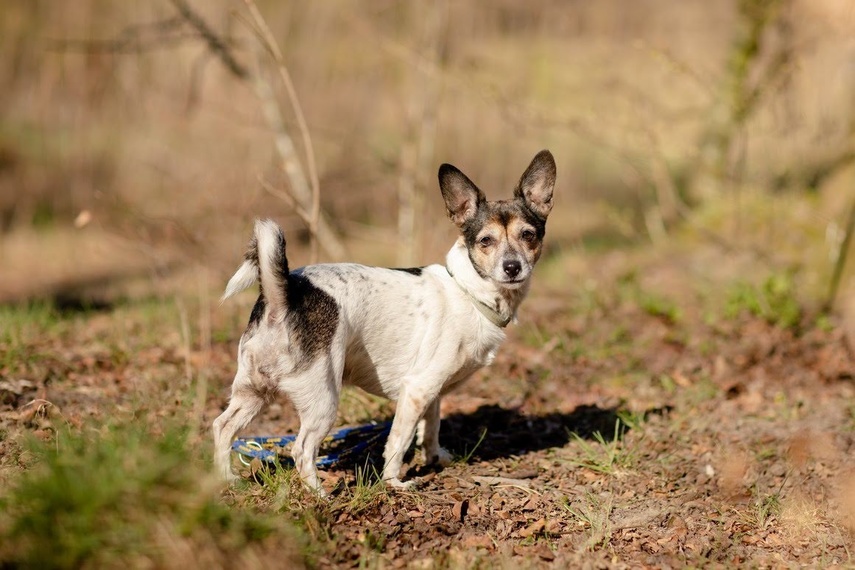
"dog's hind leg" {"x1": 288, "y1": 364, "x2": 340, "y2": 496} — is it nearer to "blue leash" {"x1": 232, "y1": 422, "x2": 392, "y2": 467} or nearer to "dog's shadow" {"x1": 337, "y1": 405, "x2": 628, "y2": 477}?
"blue leash" {"x1": 232, "y1": 422, "x2": 392, "y2": 467}

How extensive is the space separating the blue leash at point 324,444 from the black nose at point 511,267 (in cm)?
137

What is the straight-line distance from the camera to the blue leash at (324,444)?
4.48 meters

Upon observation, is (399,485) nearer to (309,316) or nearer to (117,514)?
(309,316)

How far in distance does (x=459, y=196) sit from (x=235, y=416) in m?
1.87

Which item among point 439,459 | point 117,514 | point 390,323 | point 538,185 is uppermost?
point 538,185

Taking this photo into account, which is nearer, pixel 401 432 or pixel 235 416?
pixel 235 416

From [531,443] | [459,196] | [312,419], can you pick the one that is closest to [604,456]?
[531,443]

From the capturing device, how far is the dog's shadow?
5008 millimetres

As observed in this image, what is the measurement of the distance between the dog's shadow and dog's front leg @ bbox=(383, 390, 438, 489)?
16.6 inches

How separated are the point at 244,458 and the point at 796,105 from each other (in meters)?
7.41

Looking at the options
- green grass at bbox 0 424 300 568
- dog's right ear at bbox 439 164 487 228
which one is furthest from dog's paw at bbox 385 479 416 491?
dog's right ear at bbox 439 164 487 228

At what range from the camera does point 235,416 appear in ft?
13.2

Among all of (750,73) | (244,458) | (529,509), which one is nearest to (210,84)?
(750,73)

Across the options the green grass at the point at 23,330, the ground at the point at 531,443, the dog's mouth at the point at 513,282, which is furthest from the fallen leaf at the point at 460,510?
the green grass at the point at 23,330
